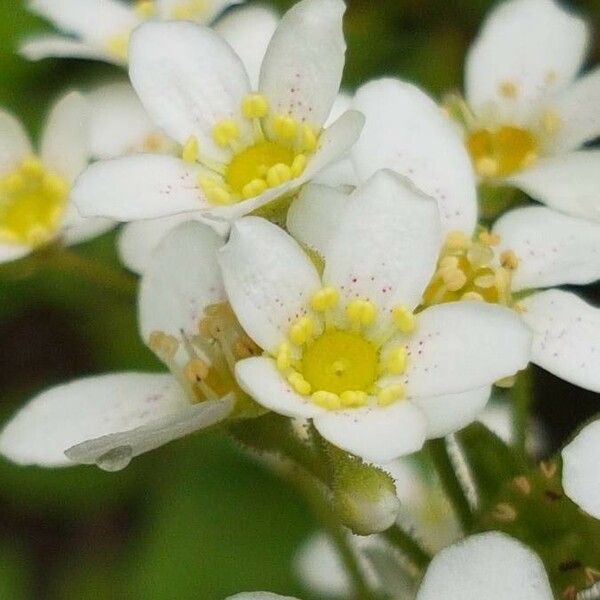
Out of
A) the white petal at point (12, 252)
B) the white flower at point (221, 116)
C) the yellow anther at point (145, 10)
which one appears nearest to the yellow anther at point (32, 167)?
the white petal at point (12, 252)

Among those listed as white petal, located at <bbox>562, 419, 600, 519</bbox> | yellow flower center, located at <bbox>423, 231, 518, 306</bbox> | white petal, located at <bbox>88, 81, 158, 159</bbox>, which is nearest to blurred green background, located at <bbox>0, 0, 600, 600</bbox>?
white petal, located at <bbox>88, 81, 158, 159</bbox>

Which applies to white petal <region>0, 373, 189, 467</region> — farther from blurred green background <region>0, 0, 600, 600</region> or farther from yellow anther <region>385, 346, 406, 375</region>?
blurred green background <region>0, 0, 600, 600</region>

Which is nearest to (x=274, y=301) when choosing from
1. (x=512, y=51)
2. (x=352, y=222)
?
(x=352, y=222)

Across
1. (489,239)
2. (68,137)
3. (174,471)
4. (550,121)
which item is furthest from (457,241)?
(174,471)

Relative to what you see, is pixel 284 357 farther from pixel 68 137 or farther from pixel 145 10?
pixel 145 10

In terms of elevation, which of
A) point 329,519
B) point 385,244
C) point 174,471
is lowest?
point 174,471
